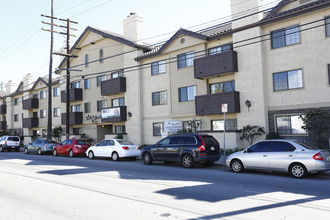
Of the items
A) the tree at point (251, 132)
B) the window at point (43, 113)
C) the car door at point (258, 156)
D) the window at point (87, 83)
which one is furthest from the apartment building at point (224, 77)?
the window at point (43, 113)

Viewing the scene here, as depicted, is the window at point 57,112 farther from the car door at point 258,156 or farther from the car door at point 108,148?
the car door at point 258,156

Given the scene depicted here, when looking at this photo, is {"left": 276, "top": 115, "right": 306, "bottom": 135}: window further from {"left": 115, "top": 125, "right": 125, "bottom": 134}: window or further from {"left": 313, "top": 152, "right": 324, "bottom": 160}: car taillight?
{"left": 115, "top": 125, "right": 125, "bottom": 134}: window

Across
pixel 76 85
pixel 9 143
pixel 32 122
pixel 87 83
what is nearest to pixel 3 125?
pixel 32 122

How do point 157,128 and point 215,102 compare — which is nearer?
point 215,102

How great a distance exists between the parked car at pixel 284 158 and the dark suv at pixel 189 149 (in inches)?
66.9

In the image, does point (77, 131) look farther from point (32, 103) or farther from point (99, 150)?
point (99, 150)

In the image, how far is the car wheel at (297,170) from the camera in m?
10.7

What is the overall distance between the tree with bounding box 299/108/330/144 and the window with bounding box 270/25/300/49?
15.5 feet

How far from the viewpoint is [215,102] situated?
795 inches

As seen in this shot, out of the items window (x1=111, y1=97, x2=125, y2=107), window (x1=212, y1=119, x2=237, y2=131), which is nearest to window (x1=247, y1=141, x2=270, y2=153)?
window (x1=212, y1=119, x2=237, y2=131)

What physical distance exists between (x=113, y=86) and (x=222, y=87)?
10.7 meters

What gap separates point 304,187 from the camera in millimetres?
A: 9094

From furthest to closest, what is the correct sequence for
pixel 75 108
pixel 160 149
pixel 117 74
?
1. pixel 75 108
2. pixel 117 74
3. pixel 160 149

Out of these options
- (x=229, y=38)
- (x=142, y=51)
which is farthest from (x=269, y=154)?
(x=142, y=51)
